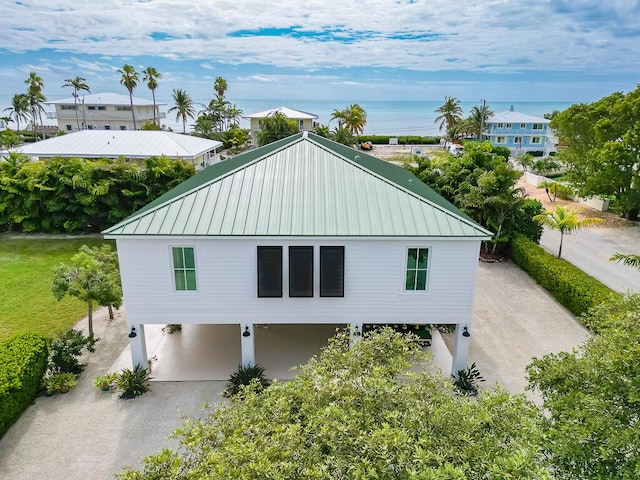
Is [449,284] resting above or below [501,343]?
above

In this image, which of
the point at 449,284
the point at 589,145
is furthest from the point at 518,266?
the point at 589,145

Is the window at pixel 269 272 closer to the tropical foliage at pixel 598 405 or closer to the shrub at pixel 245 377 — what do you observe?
the shrub at pixel 245 377

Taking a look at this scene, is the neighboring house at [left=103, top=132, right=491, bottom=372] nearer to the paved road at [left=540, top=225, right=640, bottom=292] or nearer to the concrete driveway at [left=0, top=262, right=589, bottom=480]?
the concrete driveway at [left=0, top=262, right=589, bottom=480]

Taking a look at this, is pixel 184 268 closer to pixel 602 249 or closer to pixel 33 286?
pixel 33 286

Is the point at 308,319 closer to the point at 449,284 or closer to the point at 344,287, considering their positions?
the point at 344,287

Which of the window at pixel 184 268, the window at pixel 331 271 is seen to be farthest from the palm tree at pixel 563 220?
the window at pixel 184 268

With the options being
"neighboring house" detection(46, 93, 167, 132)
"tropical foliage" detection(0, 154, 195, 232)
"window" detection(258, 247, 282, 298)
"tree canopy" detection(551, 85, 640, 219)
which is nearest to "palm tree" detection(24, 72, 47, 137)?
"neighboring house" detection(46, 93, 167, 132)
